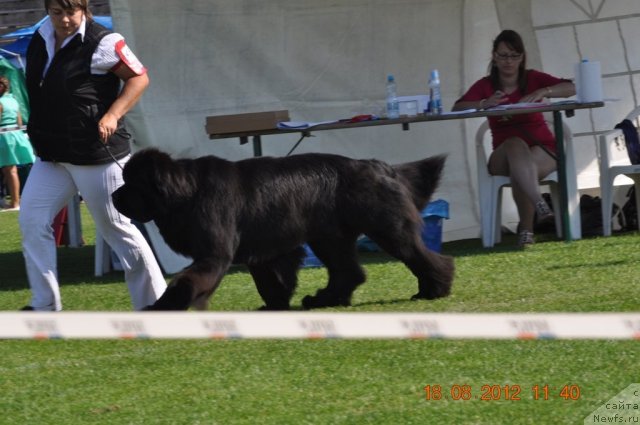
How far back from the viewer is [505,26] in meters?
10.0

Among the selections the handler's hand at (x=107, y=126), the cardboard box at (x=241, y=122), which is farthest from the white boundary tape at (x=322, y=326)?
the cardboard box at (x=241, y=122)

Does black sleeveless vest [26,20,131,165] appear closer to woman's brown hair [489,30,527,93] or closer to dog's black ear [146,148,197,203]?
dog's black ear [146,148,197,203]

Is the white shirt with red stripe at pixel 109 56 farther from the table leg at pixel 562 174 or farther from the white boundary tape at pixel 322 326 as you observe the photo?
the table leg at pixel 562 174

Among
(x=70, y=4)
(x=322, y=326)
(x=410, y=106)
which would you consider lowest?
(x=322, y=326)

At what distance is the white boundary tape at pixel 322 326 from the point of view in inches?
135

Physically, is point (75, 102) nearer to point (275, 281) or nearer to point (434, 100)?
point (275, 281)

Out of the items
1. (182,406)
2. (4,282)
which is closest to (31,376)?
(182,406)

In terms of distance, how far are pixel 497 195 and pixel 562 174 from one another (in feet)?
1.88

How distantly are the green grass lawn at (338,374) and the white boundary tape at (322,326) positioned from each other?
686mm

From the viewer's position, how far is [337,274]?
6.63 m

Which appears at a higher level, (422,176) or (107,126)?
(107,126)

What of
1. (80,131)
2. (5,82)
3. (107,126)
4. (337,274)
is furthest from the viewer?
(5,82)

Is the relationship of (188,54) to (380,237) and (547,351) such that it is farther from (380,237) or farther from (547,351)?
(547,351)
